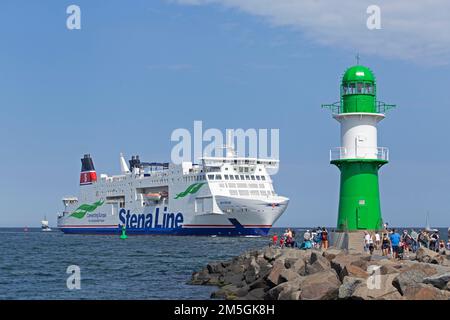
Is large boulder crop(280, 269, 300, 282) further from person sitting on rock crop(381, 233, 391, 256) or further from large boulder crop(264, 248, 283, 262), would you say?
person sitting on rock crop(381, 233, 391, 256)

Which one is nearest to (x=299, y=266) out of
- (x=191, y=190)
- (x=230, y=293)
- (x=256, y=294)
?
(x=256, y=294)

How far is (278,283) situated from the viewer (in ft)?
58.4

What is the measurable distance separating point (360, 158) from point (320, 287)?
8.36m

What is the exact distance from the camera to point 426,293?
13.2 m

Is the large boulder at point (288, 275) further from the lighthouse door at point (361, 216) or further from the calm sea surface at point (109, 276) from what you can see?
the lighthouse door at point (361, 216)

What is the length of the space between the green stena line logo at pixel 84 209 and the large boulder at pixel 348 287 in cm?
6825

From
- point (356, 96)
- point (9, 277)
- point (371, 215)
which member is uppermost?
point (356, 96)

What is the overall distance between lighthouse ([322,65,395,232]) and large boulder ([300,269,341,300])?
7.30 metres

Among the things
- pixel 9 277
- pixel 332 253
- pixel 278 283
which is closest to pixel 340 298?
pixel 278 283

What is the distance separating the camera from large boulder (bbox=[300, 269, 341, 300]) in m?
15.1

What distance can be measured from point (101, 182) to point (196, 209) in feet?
69.6

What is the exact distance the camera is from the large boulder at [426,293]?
1316 centimetres

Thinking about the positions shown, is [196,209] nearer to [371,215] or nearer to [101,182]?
[101,182]
